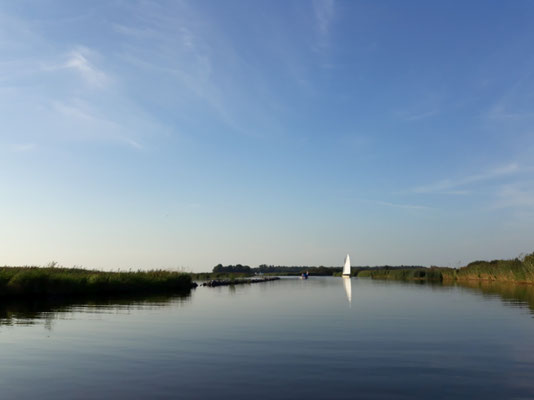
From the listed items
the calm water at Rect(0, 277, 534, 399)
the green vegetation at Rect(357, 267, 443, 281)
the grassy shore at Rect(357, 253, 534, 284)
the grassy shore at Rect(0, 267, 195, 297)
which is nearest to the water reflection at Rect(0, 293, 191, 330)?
the calm water at Rect(0, 277, 534, 399)

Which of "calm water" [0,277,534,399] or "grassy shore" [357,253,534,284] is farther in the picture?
"grassy shore" [357,253,534,284]

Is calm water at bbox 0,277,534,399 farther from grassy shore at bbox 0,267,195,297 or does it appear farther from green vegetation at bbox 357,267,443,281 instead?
green vegetation at bbox 357,267,443,281

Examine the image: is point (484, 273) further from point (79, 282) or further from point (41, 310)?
point (41, 310)

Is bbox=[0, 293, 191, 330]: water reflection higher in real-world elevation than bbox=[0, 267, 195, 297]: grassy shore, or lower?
lower

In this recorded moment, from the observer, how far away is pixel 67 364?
15.0 m

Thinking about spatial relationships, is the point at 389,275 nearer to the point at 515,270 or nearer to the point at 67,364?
the point at 515,270

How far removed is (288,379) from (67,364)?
767 centimetres

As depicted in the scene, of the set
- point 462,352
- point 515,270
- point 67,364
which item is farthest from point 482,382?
point 515,270

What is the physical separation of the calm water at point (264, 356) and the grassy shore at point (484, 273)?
37.5 m

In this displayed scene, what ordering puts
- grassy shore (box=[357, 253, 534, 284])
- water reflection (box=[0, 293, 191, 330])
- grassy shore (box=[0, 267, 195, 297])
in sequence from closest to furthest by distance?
water reflection (box=[0, 293, 191, 330]) < grassy shore (box=[0, 267, 195, 297]) < grassy shore (box=[357, 253, 534, 284])

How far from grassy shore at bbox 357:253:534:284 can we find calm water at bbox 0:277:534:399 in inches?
1476

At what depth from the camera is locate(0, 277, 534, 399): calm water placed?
1212 cm

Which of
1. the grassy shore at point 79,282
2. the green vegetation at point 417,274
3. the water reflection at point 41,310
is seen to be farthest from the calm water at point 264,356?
the green vegetation at point 417,274

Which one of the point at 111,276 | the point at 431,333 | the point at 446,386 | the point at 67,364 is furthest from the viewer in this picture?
the point at 111,276
